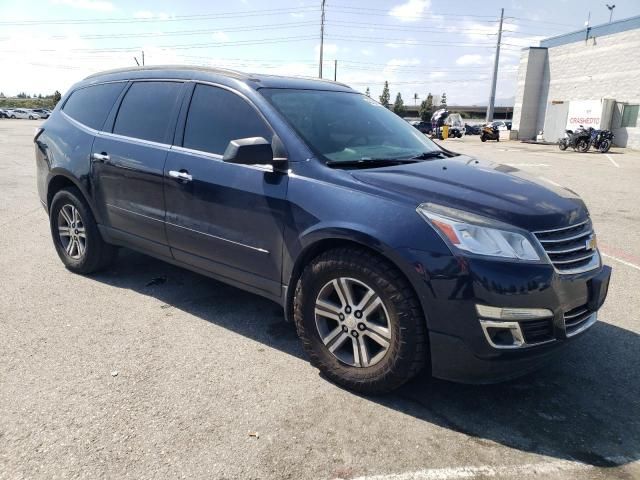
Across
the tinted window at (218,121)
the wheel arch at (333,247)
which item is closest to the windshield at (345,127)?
the tinted window at (218,121)

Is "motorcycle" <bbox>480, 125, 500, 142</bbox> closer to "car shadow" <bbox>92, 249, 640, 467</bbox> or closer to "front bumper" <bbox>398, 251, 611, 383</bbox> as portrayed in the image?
"car shadow" <bbox>92, 249, 640, 467</bbox>

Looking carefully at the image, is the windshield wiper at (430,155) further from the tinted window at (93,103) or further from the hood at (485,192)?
the tinted window at (93,103)

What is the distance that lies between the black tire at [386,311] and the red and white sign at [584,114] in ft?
104

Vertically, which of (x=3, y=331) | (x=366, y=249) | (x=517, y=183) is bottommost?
(x=3, y=331)

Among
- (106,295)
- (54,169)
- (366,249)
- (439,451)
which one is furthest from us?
(54,169)

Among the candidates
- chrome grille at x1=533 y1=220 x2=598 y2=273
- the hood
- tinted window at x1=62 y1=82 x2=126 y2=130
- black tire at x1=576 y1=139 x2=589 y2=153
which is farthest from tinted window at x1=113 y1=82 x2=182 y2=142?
black tire at x1=576 y1=139 x2=589 y2=153

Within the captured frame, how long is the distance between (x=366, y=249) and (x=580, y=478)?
149cm

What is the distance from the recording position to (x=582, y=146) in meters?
26.4

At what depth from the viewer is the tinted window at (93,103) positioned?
4621mm

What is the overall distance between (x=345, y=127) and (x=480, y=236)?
1508 millimetres

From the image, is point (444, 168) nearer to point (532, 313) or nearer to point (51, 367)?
point (532, 313)

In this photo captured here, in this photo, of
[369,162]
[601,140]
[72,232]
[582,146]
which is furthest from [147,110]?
[601,140]

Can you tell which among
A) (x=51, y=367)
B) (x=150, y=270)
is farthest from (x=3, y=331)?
(x=150, y=270)

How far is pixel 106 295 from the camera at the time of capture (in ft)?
14.6
